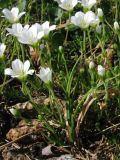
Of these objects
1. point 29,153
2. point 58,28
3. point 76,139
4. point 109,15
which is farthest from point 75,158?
point 109,15

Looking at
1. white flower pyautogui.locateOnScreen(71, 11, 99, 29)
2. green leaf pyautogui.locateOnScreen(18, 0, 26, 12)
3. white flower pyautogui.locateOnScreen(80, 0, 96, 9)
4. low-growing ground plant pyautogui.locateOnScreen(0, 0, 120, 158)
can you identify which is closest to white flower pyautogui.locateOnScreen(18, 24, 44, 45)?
low-growing ground plant pyautogui.locateOnScreen(0, 0, 120, 158)

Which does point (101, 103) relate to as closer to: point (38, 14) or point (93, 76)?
point (93, 76)

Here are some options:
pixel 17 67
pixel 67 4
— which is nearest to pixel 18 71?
pixel 17 67

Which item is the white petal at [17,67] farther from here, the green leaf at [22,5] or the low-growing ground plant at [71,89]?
the green leaf at [22,5]

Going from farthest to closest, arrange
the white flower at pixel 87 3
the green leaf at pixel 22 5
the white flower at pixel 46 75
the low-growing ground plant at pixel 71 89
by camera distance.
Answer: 1. the green leaf at pixel 22 5
2. the white flower at pixel 87 3
3. the low-growing ground plant at pixel 71 89
4. the white flower at pixel 46 75

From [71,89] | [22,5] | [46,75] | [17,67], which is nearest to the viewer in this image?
[46,75]

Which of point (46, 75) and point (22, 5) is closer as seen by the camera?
point (46, 75)

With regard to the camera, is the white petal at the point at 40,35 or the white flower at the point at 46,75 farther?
the white petal at the point at 40,35

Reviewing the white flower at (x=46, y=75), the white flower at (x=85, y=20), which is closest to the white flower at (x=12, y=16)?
the white flower at (x=85, y=20)

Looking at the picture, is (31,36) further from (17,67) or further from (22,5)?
(22,5)
